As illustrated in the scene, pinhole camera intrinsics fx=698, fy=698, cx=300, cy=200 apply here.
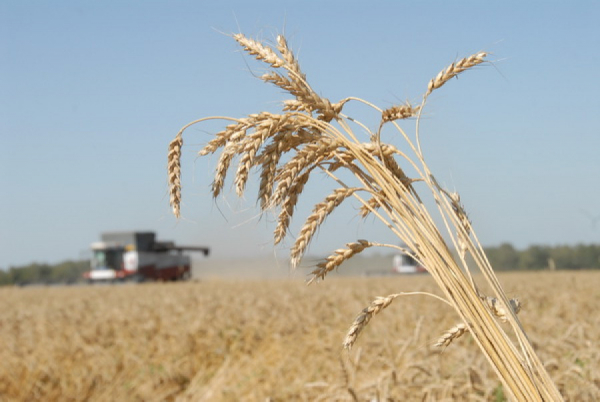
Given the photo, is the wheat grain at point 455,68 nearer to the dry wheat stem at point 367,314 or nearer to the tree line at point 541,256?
the dry wheat stem at point 367,314

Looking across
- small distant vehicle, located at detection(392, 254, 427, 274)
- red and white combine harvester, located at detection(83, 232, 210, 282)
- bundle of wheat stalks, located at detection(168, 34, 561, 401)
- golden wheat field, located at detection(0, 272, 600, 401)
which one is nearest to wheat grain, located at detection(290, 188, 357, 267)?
bundle of wheat stalks, located at detection(168, 34, 561, 401)

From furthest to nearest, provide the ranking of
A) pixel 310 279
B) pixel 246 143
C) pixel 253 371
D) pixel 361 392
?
pixel 253 371 < pixel 361 392 < pixel 310 279 < pixel 246 143

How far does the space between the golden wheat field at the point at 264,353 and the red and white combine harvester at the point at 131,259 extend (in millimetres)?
24734

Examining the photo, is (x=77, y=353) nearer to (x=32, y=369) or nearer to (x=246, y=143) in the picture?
(x=32, y=369)

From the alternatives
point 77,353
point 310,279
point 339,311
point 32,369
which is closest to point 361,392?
point 310,279

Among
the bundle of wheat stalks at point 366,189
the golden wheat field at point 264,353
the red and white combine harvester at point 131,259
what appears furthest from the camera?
the red and white combine harvester at point 131,259

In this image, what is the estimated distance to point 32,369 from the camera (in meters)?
6.32

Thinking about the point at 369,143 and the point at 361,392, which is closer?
the point at 369,143

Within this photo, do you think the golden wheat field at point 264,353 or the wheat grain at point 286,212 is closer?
the wheat grain at point 286,212

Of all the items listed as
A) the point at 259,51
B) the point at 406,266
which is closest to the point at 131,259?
the point at 406,266

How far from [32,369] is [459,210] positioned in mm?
5538

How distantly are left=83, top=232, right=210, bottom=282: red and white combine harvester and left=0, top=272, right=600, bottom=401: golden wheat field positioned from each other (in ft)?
81.1

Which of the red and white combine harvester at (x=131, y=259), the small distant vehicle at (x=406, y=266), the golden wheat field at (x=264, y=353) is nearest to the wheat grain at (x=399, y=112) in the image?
the golden wheat field at (x=264, y=353)

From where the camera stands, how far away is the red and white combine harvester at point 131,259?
34406 millimetres
